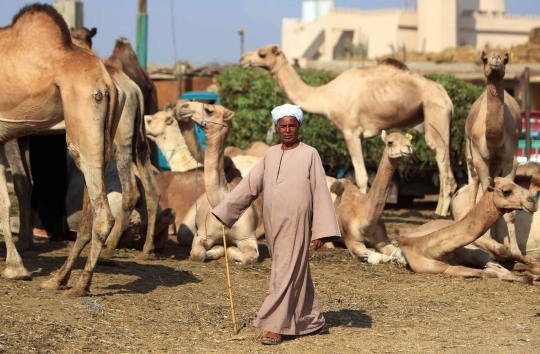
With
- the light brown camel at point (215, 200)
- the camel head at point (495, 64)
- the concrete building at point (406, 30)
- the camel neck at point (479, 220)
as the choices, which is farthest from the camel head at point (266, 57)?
the concrete building at point (406, 30)

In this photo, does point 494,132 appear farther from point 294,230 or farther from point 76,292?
point 76,292

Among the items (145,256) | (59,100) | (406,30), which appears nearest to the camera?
(59,100)

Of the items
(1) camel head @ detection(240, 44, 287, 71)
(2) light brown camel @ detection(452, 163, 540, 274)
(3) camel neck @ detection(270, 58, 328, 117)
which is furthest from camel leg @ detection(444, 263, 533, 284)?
(1) camel head @ detection(240, 44, 287, 71)

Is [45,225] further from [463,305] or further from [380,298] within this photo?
[463,305]

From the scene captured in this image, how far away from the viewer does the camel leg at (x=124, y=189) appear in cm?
965

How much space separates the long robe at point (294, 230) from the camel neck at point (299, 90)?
24.6 ft

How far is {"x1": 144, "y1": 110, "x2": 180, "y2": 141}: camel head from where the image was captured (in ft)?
45.2

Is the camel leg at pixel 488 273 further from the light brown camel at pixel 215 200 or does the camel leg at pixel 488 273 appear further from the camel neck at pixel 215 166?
the camel neck at pixel 215 166

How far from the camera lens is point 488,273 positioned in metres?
9.24

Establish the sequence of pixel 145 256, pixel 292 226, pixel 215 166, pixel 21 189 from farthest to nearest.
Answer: pixel 215 166 < pixel 145 256 < pixel 21 189 < pixel 292 226

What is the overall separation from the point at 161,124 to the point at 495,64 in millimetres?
5733

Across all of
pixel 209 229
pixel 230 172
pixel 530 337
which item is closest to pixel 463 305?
pixel 530 337

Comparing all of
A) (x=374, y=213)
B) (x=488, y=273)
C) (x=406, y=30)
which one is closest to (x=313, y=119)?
(x=374, y=213)

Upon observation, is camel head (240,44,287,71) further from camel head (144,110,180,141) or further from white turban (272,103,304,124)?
white turban (272,103,304,124)
